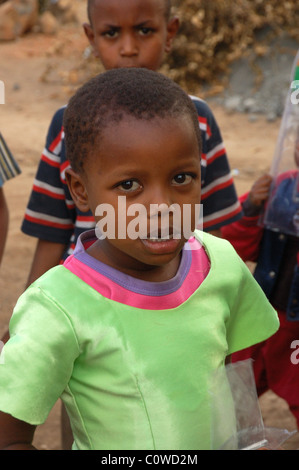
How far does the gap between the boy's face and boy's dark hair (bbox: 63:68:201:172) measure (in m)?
0.86

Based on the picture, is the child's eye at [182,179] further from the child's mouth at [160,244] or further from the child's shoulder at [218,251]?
the child's shoulder at [218,251]

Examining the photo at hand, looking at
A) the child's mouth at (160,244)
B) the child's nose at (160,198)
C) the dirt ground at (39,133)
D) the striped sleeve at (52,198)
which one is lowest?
the dirt ground at (39,133)

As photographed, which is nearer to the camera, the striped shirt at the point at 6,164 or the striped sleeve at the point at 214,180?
the striped sleeve at the point at 214,180

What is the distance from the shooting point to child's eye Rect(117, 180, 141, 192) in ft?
4.75

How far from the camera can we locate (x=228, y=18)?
916 cm

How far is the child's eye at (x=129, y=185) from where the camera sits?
4.75 feet

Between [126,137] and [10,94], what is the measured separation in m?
8.48

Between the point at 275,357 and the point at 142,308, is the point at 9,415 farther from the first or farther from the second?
the point at 275,357

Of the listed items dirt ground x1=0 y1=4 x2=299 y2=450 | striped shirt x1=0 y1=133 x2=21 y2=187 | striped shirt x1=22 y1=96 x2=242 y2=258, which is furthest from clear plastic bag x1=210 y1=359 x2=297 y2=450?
striped shirt x1=0 y1=133 x2=21 y2=187

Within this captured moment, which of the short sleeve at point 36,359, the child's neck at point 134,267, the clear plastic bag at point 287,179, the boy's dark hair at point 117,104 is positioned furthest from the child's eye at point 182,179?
the clear plastic bag at point 287,179

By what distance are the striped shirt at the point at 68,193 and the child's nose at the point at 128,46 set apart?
0.27m

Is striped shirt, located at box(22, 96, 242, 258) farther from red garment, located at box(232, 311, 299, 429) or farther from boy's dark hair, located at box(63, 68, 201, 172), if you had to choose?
boy's dark hair, located at box(63, 68, 201, 172)

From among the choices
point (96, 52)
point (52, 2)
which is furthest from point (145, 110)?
point (52, 2)

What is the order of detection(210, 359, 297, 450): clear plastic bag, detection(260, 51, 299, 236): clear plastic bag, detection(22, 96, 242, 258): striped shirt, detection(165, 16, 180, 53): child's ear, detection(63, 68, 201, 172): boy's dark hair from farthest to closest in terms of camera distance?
1. detection(260, 51, 299, 236): clear plastic bag
2. detection(165, 16, 180, 53): child's ear
3. detection(22, 96, 242, 258): striped shirt
4. detection(63, 68, 201, 172): boy's dark hair
5. detection(210, 359, 297, 450): clear plastic bag
